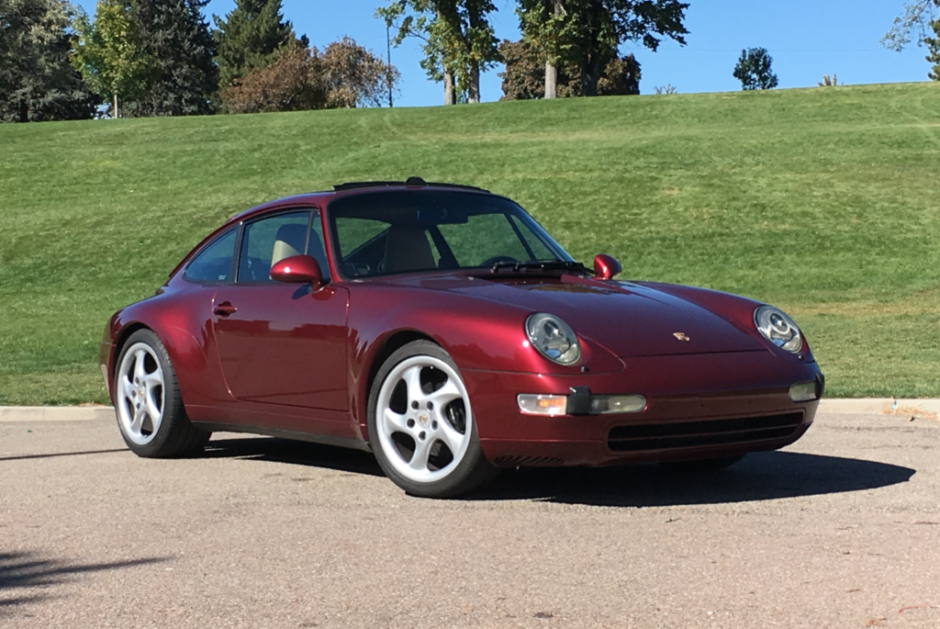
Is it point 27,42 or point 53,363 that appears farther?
point 27,42

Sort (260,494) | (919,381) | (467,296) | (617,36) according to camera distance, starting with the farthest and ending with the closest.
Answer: (617,36) < (919,381) < (260,494) < (467,296)

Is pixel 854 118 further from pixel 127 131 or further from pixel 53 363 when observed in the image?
pixel 53 363

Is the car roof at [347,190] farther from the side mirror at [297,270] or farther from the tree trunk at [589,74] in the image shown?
the tree trunk at [589,74]

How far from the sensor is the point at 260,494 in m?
6.10

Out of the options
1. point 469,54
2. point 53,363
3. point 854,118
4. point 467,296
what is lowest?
point 53,363

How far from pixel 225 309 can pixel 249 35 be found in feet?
349

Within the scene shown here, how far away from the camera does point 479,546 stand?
4750mm

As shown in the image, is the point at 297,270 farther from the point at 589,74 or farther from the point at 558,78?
the point at 558,78

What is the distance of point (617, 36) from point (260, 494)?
57.2 meters

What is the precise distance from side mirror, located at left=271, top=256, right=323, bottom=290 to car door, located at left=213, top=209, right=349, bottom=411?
96 mm

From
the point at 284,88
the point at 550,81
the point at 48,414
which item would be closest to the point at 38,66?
the point at 284,88

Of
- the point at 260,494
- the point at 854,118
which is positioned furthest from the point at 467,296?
the point at 854,118

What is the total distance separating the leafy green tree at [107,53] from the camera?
81.4 meters

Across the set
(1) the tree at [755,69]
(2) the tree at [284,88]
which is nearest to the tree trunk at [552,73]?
(2) the tree at [284,88]
